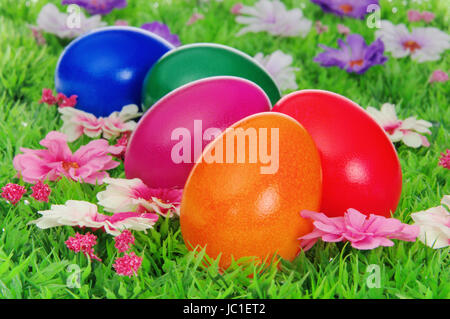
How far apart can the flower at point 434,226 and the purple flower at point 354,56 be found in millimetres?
1270

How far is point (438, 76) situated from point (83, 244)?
1863mm

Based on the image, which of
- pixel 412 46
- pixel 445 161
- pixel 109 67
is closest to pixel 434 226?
pixel 445 161

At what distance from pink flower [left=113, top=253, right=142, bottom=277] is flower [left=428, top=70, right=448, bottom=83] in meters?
1.82

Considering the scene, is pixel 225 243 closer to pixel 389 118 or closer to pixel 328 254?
pixel 328 254

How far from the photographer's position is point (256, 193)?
4.58 feet

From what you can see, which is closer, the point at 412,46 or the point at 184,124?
the point at 184,124

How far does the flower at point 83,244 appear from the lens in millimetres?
1486

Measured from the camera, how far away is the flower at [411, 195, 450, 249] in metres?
1.55

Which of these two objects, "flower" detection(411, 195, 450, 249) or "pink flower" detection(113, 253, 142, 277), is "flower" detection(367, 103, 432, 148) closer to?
"flower" detection(411, 195, 450, 249)

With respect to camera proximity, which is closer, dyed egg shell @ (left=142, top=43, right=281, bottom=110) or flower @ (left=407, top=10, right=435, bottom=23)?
dyed egg shell @ (left=142, top=43, right=281, bottom=110)

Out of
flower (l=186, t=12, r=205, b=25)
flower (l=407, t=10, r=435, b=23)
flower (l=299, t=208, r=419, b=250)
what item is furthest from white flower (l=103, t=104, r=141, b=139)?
flower (l=407, t=10, r=435, b=23)

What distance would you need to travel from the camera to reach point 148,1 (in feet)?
12.1

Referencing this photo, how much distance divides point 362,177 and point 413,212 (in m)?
0.29

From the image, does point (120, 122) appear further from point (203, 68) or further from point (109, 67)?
point (203, 68)
